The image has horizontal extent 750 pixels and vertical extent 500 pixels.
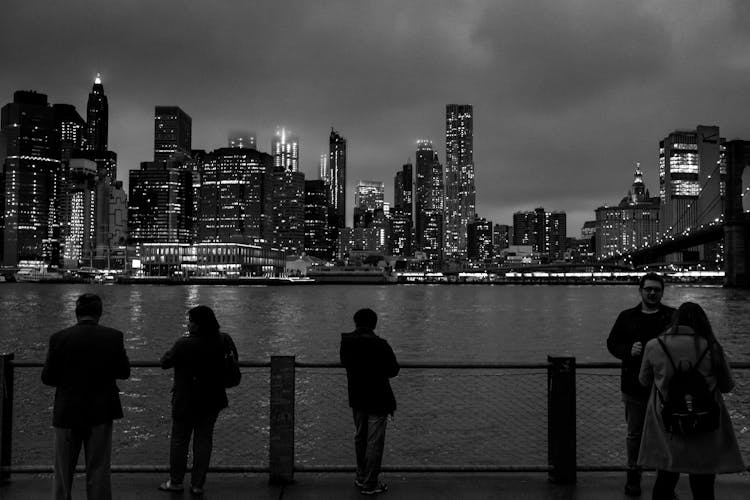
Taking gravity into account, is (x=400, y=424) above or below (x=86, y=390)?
below

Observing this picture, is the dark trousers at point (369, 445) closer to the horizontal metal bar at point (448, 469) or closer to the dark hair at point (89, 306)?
the horizontal metal bar at point (448, 469)

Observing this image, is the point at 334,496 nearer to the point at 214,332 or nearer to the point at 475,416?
the point at 214,332

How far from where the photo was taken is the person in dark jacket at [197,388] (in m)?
6.29

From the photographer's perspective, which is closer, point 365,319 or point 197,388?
point 197,388

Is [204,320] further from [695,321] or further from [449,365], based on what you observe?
[695,321]

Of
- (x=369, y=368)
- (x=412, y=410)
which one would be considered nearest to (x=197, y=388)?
(x=369, y=368)

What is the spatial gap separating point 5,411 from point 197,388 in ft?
6.16

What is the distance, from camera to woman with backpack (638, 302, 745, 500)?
476 cm

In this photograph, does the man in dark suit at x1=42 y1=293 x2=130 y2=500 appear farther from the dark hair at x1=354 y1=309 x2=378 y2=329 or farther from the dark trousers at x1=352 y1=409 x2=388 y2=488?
the dark trousers at x1=352 y1=409 x2=388 y2=488

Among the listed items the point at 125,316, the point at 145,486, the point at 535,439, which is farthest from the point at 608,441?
the point at 125,316

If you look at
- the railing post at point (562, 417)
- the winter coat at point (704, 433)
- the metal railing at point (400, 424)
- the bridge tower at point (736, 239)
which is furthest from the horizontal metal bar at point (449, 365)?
the bridge tower at point (736, 239)

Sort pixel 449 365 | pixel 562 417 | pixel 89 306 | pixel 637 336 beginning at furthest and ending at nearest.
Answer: pixel 449 365
pixel 562 417
pixel 637 336
pixel 89 306

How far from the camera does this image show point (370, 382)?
6.51 metres

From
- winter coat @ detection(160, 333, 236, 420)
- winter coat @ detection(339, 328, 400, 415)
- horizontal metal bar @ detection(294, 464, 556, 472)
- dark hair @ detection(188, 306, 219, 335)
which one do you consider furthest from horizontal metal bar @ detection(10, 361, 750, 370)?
horizontal metal bar @ detection(294, 464, 556, 472)
